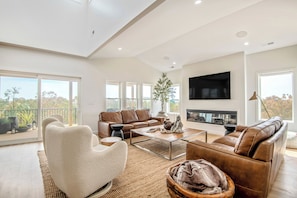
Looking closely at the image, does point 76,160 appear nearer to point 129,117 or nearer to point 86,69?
point 129,117

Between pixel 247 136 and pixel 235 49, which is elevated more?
pixel 235 49

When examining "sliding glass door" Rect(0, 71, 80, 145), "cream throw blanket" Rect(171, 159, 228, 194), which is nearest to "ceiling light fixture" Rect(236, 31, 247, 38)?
"cream throw blanket" Rect(171, 159, 228, 194)

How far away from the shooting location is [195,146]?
2076 millimetres

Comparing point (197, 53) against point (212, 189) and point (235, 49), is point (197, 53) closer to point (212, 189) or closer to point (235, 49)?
point (235, 49)

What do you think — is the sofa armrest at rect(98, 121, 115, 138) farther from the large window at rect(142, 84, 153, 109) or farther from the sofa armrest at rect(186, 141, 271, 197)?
the sofa armrest at rect(186, 141, 271, 197)

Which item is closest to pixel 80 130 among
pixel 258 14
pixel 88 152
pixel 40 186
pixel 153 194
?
pixel 88 152

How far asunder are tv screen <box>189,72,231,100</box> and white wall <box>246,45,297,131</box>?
0.69 m

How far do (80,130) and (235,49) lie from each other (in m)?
4.84

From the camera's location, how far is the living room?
4.15 m

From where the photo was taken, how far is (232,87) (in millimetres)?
4867

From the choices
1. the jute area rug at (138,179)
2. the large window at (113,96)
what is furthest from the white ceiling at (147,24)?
the jute area rug at (138,179)

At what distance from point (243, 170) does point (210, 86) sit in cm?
405

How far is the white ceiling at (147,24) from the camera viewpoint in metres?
2.97

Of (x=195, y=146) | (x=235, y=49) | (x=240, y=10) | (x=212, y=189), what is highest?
(x=240, y=10)
